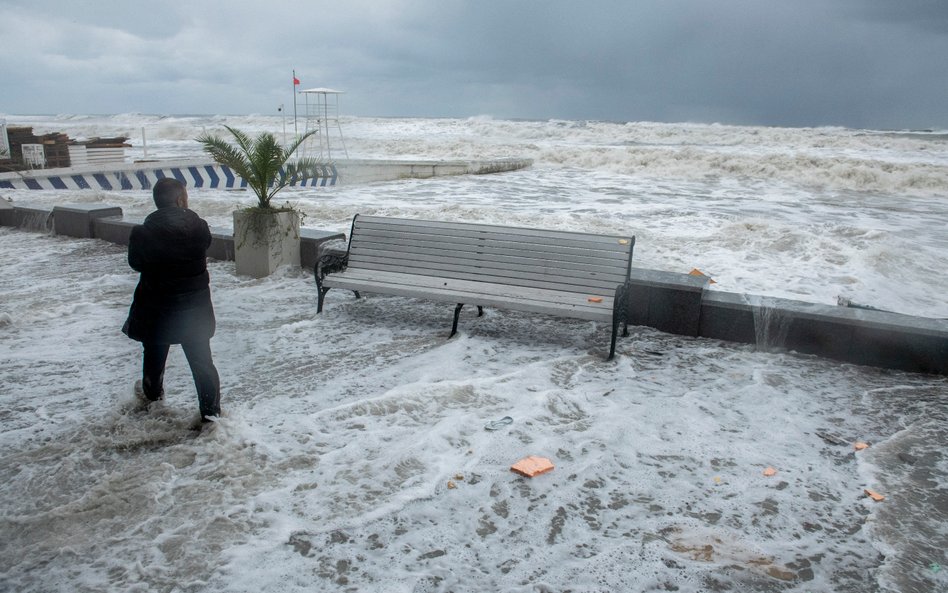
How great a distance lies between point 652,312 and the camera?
21.8 ft

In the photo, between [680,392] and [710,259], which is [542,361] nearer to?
[680,392]

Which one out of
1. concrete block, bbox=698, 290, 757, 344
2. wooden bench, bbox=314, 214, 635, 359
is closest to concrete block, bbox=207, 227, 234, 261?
wooden bench, bbox=314, 214, 635, 359

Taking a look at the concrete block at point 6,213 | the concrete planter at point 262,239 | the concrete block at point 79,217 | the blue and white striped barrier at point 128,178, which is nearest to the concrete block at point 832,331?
the concrete planter at point 262,239

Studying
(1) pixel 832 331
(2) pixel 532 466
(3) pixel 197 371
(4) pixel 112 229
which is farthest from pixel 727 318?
(4) pixel 112 229

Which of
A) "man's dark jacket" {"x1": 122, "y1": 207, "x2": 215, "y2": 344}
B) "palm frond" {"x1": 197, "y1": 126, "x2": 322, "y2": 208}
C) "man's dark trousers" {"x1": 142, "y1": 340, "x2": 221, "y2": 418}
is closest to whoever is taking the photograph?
"man's dark jacket" {"x1": 122, "y1": 207, "x2": 215, "y2": 344}

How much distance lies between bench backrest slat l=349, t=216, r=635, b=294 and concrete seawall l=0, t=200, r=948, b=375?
562 millimetres

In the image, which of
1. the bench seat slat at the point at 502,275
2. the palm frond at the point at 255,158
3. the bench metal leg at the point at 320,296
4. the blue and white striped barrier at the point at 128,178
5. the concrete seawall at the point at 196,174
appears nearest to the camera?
the bench seat slat at the point at 502,275

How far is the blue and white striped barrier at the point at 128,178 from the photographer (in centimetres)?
1725

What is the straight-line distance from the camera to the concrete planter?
816 cm

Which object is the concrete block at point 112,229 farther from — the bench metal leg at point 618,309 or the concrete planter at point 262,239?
the bench metal leg at point 618,309

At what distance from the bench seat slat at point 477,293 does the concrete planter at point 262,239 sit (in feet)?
5.62

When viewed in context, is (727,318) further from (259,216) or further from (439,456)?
(259,216)

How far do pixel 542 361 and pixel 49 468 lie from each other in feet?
11.6

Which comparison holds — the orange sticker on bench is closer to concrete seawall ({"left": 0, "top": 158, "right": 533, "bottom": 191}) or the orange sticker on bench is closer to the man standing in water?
the man standing in water
